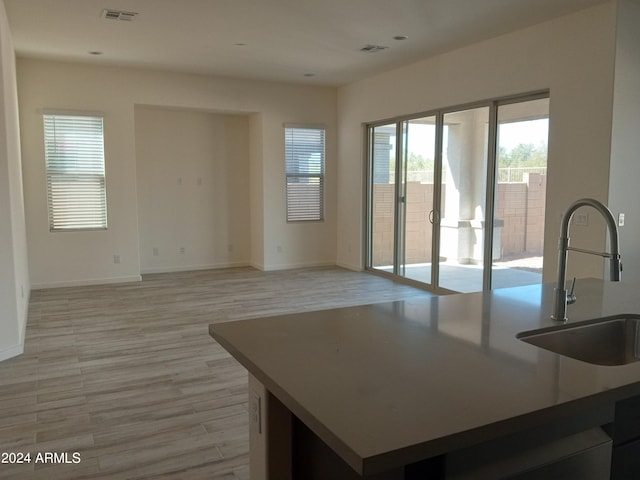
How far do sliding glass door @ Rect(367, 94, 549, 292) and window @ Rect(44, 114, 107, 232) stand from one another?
3.87 metres

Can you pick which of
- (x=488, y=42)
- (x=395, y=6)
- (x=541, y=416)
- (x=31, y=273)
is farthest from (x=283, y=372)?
(x=31, y=273)

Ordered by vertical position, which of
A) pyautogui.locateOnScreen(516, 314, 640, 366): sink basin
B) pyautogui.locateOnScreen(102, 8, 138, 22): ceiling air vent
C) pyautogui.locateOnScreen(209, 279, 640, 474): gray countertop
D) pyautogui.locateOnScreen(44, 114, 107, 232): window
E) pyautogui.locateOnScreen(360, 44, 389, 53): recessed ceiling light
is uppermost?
pyautogui.locateOnScreen(360, 44, 389, 53): recessed ceiling light

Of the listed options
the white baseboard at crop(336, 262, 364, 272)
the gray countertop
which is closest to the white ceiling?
the white baseboard at crop(336, 262, 364, 272)

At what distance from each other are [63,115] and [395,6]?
179 inches

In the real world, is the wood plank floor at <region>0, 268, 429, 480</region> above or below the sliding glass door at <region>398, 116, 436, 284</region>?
below

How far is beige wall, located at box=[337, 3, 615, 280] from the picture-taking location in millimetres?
4418

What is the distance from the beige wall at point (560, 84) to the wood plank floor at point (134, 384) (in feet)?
7.84

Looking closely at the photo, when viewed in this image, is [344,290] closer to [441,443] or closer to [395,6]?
[395,6]

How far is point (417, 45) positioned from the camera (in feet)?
19.1

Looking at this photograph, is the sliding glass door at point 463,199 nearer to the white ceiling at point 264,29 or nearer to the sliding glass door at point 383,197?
the white ceiling at point 264,29

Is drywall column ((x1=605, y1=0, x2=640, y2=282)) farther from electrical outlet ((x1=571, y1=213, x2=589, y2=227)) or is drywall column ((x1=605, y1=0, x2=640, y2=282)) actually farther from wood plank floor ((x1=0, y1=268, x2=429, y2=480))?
wood plank floor ((x1=0, y1=268, x2=429, y2=480))

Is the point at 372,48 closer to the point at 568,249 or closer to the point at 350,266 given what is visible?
the point at 350,266

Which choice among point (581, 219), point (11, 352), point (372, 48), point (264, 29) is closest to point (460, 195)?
point (581, 219)

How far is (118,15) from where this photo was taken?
480cm
